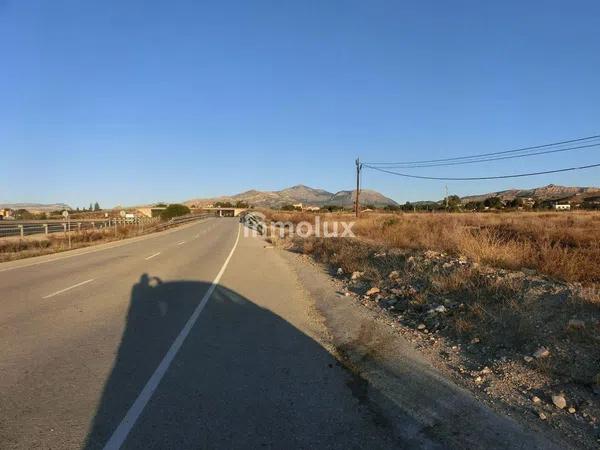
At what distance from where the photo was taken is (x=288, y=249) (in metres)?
28.8

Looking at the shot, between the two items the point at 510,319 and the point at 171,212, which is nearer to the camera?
the point at 510,319

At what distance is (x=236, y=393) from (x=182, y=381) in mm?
740

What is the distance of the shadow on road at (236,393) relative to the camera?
429cm

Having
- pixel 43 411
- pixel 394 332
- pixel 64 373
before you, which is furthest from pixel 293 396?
pixel 394 332

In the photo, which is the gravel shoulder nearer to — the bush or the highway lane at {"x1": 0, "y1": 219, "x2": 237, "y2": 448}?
the highway lane at {"x1": 0, "y1": 219, "x2": 237, "y2": 448}

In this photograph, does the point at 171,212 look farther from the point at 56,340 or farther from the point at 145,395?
the point at 145,395

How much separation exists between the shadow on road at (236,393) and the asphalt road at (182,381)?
0.05 ft

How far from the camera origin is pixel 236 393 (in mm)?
5324

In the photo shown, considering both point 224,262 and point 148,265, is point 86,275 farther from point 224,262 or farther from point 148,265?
point 224,262

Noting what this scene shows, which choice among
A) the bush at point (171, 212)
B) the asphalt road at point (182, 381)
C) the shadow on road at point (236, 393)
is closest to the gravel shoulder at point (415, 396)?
the asphalt road at point (182, 381)

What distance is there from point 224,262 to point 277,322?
11.5 metres

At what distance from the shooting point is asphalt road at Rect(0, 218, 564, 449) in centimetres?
432

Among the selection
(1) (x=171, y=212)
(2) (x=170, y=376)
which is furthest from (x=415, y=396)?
(1) (x=171, y=212)

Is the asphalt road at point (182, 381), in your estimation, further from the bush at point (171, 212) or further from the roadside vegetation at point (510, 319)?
the bush at point (171, 212)
